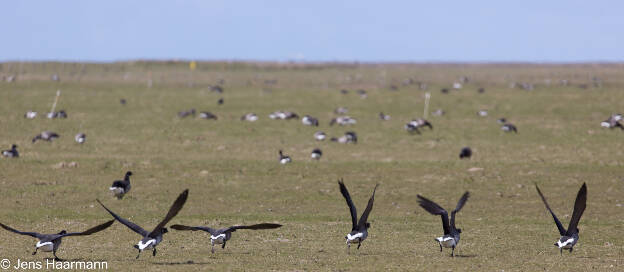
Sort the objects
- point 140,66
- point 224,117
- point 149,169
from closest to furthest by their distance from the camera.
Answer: point 149,169 → point 224,117 → point 140,66

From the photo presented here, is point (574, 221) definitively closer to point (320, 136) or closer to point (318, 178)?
point (318, 178)

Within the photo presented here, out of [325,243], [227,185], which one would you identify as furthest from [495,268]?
[227,185]

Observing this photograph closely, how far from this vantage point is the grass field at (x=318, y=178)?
1841 centimetres

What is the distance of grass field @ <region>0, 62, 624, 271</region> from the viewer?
18.4 meters

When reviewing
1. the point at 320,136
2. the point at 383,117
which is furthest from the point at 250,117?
the point at 320,136

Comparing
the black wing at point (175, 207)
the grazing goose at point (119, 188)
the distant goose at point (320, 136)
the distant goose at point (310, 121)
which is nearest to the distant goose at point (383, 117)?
the distant goose at point (310, 121)

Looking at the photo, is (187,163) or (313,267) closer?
(313,267)

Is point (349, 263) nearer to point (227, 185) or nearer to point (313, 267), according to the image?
point (313, 267)

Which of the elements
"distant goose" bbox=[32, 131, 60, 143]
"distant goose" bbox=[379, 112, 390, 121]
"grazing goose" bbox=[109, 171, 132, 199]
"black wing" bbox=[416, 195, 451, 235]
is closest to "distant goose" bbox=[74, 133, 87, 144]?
"distant goose" bbox=[32, 131, 60, 143]

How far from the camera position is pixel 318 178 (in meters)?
31.0

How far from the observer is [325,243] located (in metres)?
19.9

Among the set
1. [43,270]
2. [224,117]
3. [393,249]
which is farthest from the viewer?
[224,117]

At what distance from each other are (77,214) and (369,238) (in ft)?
28.8

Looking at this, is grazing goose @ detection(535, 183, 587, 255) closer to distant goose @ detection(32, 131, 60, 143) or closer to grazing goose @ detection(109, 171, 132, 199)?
→ grazing goose @ detection(109, 171, 132, 199)
